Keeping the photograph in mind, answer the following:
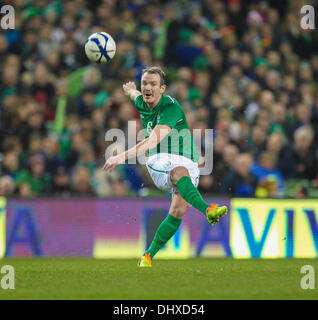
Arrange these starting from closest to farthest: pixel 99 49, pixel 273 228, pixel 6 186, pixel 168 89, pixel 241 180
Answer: pixel 99 49 → pixel 273 228 → pixel 6 186 → pixel 241 180 → pixel 168 89

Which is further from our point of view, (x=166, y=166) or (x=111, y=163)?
(x=166, y=166)

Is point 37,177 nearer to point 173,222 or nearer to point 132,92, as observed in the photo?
point 132,92

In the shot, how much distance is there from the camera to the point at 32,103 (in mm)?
12180

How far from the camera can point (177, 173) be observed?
7.54 meters

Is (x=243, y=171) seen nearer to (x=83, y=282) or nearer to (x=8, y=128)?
(x=8, y=128)

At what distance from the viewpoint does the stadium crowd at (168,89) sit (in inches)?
441

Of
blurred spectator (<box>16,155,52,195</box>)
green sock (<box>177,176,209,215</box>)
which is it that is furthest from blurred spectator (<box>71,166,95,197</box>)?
green sock (<box>177,176,209,215</box>)

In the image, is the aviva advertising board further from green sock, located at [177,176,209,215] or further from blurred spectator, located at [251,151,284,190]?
green sock, located at [177,176,209,215]

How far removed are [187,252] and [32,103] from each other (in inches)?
143

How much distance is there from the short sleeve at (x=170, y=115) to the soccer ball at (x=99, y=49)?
3.99 feet

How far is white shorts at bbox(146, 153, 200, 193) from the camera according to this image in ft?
25.0

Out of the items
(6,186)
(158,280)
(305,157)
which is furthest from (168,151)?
(305,157)

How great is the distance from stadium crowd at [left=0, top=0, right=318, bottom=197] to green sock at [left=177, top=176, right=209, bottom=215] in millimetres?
3503

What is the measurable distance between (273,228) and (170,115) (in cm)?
332
